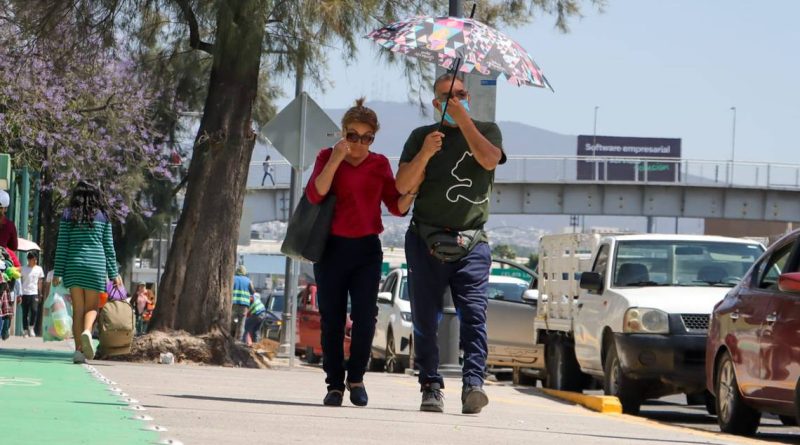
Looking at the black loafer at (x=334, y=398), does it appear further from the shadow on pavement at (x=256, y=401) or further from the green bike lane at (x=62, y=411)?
the green bike lane at (x=62, y=411)

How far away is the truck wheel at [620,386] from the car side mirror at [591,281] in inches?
33.5

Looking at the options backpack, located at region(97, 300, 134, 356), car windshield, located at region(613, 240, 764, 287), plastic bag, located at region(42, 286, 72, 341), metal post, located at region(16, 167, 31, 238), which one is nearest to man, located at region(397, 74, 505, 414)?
car windshield, located at region(613, 240, 764, 287)

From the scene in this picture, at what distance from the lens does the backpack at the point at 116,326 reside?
1686 centimetres

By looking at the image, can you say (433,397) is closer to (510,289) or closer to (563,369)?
(563,369)

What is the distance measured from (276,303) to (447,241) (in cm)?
3558

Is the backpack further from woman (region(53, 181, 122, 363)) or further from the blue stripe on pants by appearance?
the blue stripe on pants

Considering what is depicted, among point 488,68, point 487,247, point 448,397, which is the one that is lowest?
point 448,397

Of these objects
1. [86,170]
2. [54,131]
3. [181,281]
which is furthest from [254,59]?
[86,170]

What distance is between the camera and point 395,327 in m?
24.2

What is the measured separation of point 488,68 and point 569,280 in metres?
8.43

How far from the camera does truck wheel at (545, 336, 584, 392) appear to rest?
17.8 m

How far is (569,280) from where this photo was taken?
1883 centimetres

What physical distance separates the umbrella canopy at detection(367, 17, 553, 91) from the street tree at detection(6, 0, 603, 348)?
24.3ft

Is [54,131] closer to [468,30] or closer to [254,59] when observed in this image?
[254,59]
